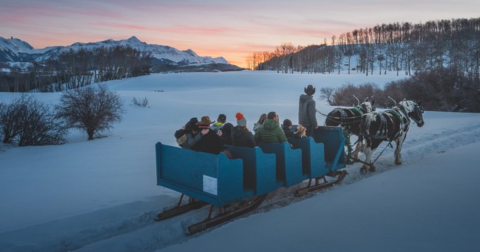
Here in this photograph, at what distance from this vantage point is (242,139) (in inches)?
257

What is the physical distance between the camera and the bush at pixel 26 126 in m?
15.0

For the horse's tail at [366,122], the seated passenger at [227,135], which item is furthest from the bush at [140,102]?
the seated passenger at [227,135]

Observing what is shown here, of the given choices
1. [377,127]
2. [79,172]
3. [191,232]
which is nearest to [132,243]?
[191,232]

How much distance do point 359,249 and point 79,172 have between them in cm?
784

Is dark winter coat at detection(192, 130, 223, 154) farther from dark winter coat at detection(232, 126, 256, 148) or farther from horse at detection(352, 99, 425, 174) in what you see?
horse at detection(352, 99, 425, 174)

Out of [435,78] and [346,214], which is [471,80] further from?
[346,214]

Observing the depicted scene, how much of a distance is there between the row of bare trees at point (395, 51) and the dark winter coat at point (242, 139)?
82.3 meters

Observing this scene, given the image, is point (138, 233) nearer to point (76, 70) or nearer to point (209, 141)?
point (209, 141)

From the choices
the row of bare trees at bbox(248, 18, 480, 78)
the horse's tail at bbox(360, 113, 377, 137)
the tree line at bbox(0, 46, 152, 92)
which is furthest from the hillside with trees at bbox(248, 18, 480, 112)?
the tree line at bbox(0, 46, 152, 92)

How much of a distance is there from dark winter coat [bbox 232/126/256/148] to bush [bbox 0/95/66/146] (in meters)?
12.4

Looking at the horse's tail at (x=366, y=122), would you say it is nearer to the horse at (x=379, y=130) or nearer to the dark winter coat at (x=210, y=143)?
the horse at (x=379, y=130)

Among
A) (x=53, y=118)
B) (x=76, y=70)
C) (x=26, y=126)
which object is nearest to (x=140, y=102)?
(x=53, y=118)

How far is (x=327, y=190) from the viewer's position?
758cm

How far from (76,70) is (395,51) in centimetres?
9138
